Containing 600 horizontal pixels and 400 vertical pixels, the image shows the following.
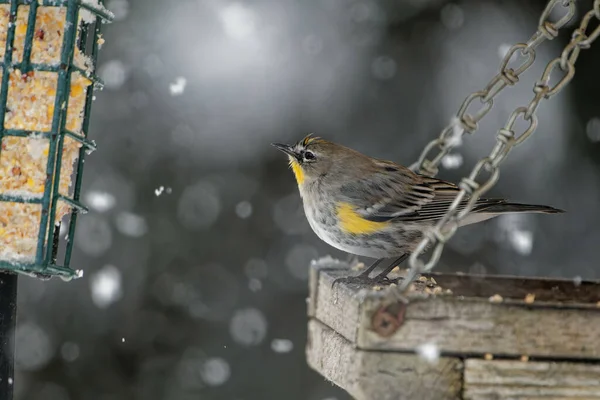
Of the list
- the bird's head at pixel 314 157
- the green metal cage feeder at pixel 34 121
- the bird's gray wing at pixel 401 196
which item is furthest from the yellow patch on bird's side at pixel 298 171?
the green metal cage feeder at pixel 34 121

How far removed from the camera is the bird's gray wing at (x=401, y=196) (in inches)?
169

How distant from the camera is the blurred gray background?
6453 millimetres

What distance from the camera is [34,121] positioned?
3590 millimetres

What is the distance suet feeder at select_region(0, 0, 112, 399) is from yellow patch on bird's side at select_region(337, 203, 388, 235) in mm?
1268

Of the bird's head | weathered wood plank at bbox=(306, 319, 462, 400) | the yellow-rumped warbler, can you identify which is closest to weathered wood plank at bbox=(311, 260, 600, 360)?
weathered wood plank at bbox=(306, 319, 462, 400)

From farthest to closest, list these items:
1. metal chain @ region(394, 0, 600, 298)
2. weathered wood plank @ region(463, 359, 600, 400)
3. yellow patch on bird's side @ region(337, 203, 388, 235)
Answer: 1. yellow patch on bird's side @ region(337, 203, 388, 235)
2. weathered wood plank @ region(463, 359, 600, 400)
3. metal chain @ region(394, 0, 600, 298)

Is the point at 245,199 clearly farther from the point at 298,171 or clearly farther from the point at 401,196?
the point at 401,196

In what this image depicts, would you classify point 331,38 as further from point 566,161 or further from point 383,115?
point 566,161

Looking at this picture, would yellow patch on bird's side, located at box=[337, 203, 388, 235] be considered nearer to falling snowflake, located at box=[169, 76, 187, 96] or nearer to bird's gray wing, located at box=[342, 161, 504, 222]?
bird's gray wing, located at box=[342, 161, 504, 222]

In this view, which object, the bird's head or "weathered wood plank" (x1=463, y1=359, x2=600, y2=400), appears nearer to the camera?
"weathered wood plank" (x1=463, y1=359, x2=600, y2=400)

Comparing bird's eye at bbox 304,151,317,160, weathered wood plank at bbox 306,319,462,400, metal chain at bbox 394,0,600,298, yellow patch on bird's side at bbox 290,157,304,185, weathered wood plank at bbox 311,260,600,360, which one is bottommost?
weathered wood plank at bbox 306,319,462,400

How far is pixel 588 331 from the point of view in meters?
3.07

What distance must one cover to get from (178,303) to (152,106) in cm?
147

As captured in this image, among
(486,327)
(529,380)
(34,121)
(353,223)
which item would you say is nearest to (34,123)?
(34,121)
